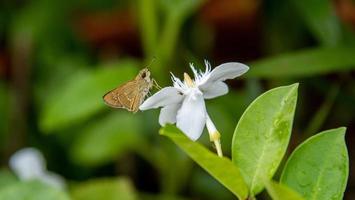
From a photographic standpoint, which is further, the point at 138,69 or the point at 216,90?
the point at 138,69

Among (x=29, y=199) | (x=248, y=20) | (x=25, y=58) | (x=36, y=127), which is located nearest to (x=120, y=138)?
(x=36, y=127)

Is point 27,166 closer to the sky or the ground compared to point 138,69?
closer to the ground

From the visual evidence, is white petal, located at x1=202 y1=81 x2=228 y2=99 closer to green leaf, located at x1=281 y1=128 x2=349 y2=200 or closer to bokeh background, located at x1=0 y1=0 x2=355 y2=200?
green leaf, located at x1=281 y1=128 x2=349 y2=200

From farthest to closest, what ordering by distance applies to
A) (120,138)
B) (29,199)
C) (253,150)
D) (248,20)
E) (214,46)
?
(248,20) → (214,46) → (120,138) → (29,199) → (253,150)

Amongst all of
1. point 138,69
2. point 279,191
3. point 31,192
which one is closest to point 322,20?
point 138,69

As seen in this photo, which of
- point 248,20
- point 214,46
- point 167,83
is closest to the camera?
point 167,83

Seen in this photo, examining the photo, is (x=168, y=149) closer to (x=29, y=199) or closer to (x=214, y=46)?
(x=29, y=199)

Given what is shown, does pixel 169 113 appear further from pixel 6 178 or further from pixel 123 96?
pixel 6 178
